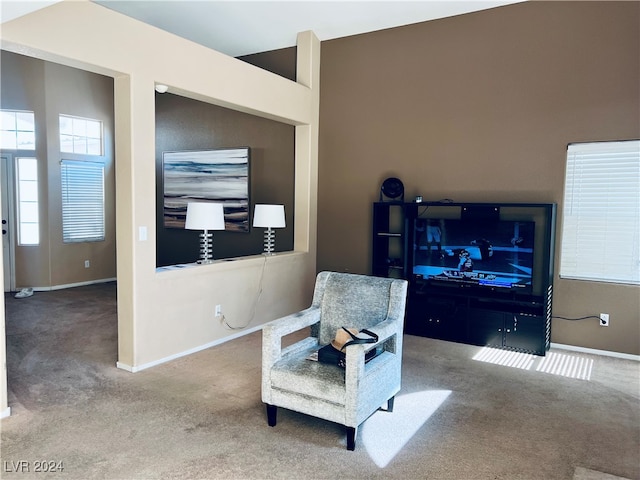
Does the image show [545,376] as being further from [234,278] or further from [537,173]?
[234,278]

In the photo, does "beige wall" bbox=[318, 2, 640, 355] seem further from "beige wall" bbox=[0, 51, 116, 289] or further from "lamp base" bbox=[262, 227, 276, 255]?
"beige wall" bbox=[0, 51, 116, 289]

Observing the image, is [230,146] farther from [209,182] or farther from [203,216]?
[203,216]

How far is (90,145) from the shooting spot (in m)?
7.32

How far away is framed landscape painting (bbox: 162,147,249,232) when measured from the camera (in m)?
6.22

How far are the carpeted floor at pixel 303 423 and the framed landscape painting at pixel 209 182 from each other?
2.46 metres

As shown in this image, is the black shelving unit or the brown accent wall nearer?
the black shelving unit

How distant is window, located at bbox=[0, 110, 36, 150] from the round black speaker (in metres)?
5.02

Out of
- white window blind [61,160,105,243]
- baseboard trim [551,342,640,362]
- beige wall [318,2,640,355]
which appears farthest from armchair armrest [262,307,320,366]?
white window blind [61,160,105,243]

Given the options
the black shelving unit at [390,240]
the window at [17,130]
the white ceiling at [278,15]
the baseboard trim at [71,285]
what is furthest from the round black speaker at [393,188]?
the window at [17,130]

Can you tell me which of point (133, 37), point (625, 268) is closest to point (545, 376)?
point (625, 268)

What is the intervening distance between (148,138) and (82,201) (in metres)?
4.18

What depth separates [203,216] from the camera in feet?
13.5

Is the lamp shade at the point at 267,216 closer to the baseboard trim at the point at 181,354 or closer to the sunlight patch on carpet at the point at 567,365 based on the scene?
the baseboard trim at the point at 181,354

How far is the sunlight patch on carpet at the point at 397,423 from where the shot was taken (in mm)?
2604
